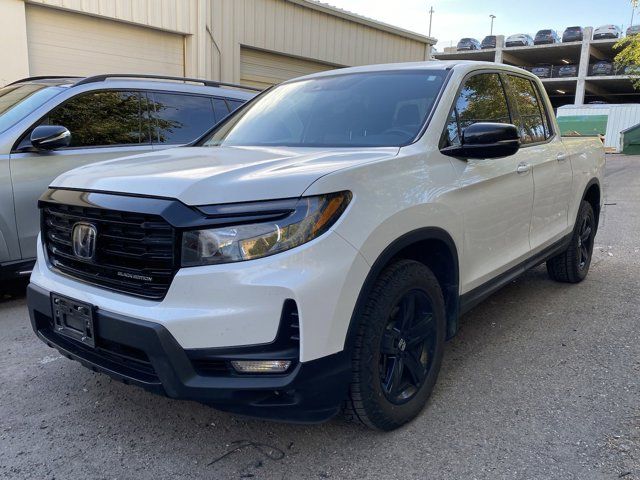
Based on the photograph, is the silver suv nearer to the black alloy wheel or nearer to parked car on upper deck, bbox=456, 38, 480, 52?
the black alloy wheel

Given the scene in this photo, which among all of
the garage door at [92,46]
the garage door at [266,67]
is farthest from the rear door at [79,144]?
the garage door at [266,67]

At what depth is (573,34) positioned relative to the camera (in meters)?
45.2

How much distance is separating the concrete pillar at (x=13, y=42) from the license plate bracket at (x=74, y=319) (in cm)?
738

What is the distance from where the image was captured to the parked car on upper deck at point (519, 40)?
47031 mm

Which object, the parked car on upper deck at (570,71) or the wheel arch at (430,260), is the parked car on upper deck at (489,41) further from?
the wheel arch at (430,260)

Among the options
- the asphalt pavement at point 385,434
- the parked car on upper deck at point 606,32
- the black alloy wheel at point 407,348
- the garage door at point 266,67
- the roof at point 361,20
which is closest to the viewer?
the asphalt pavement at point 385,434

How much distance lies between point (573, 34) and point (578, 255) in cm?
4720

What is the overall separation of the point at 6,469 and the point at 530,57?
54.9m

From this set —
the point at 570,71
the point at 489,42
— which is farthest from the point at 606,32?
the point at 489,42

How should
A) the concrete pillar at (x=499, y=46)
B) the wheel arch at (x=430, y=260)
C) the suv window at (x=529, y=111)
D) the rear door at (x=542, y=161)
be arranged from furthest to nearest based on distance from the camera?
the concrete pillar at (x=499, y=46) → the suv window at (x=529, y=111) → the rear door at (x=542, y=161) → the wheel arch at (x=430, y=260)

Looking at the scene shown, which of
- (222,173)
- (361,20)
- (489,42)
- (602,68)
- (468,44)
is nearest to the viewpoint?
(222,173)

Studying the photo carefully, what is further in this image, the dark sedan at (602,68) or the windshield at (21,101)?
the dark sedan at (602,68)

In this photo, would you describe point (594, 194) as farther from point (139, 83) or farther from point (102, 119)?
point (102, 119)

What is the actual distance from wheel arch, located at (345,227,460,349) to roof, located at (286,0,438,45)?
11008 millimetres
